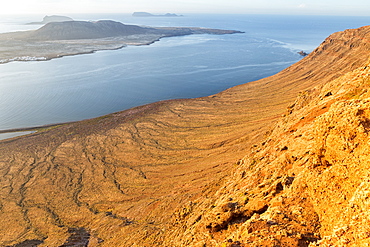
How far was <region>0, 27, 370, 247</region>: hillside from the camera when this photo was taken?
748 centimetres

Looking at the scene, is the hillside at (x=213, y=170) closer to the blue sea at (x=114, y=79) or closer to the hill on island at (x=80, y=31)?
the blue sea at (x=114, y=79)

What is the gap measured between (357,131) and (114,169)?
21267mm

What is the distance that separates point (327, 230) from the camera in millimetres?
6840

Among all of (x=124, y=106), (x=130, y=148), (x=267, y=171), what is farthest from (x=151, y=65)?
(x=267, y=171)

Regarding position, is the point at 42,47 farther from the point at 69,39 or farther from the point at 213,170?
the point at 213,170

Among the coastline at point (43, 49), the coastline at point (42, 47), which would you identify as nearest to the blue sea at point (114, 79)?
the coastline at point (43, 49)

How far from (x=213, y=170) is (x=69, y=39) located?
406 ft

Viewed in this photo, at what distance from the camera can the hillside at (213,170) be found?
295 inches

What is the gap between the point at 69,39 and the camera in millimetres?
120125

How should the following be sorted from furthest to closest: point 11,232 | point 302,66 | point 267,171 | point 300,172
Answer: point 302,66 → point 11,232 → point 267,171 → point 300,172

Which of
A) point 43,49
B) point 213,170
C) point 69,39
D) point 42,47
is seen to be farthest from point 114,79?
point 69,39

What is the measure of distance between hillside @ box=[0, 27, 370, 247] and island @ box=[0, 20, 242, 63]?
64.4 m

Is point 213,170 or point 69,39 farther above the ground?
point 69,39

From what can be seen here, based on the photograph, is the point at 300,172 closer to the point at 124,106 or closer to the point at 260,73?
the point at 124,106
